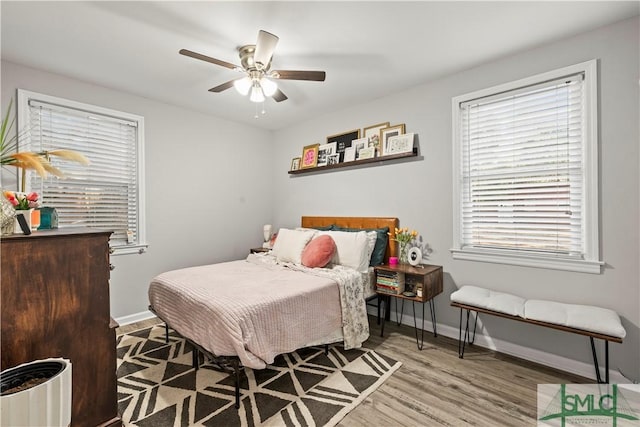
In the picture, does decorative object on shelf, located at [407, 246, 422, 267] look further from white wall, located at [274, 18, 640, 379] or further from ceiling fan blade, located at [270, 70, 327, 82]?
ceiling fan blade, located at [270, 70, 327, 82]

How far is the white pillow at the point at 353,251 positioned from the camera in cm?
307

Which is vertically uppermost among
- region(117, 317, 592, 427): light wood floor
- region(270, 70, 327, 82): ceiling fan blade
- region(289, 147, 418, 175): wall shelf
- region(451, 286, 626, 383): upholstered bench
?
region(270, 70, 327, 82): ceiling fan blade

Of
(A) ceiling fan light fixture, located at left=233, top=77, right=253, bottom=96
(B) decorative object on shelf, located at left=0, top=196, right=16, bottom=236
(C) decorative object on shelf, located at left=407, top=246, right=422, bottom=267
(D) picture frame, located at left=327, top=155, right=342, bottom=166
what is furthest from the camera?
(D) picture frame, located at left=327, top=155, right=342, bottom=166

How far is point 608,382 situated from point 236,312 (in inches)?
106

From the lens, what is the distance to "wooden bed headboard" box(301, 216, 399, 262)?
11.2 feet

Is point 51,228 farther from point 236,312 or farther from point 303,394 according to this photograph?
point 303,394

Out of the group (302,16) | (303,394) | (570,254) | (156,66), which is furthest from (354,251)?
(156,66)

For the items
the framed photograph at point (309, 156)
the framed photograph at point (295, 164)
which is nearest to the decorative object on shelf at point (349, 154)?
the framed photograph at point (309, 156)

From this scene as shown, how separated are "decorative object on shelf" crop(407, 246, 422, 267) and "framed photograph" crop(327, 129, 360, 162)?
1561 millimetres

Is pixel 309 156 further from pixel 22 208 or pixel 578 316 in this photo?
pixel 578 316

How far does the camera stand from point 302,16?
2.10 meters

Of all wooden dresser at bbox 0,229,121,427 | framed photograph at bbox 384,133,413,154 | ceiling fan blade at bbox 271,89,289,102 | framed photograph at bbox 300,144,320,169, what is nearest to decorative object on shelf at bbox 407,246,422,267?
framed photograph at bbox 384,133,413,154

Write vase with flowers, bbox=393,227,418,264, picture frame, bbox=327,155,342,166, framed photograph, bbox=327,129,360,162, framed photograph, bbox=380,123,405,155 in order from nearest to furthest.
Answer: vase with flowers, bbox=393,227,418,264, framed photograph, bbox=380,123,405,155, framed photograph, bbox=327,129,360,162, picture frame, bbox=327,155,342,166

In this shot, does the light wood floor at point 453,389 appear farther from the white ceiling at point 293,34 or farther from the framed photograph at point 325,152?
the white ceiling at point 293,34
